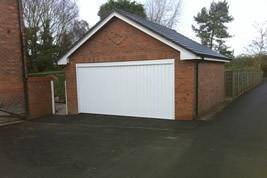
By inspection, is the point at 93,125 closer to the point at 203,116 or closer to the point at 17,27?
the point at 203,116

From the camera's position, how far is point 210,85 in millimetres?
10617

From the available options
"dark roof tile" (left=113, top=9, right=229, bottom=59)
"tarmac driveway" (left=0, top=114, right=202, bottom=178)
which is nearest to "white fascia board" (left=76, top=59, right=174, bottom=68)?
"dark roof tile" (left=113, top=9, right=229, bottom=59)

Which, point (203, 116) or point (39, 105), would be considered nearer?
point (203, 116)

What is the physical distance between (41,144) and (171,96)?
4945 millimetres

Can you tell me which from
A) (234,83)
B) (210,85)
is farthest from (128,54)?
(234,83)

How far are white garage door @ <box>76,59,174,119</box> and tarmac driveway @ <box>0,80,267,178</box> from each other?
0.75m

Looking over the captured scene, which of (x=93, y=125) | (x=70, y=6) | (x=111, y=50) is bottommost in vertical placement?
(x=93, y=125)

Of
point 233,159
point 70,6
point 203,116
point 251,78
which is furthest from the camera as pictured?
point 70,6

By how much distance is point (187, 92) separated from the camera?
8453mm

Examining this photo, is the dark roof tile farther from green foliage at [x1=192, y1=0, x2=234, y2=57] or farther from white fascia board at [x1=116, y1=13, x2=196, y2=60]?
green foliage at [x1=192, y1=0, x2=234, y2=57]

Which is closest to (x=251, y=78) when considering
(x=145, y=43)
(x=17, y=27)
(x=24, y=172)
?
(x=145, y=43)

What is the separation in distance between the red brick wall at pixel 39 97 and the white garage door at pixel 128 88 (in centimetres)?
150

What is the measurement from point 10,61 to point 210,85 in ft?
29.6

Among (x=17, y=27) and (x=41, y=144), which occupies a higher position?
(x=17, y=27)
